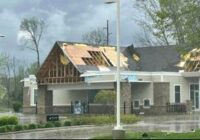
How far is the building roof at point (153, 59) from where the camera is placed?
221ft

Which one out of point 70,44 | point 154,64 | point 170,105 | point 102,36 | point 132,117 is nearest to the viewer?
point 132,117

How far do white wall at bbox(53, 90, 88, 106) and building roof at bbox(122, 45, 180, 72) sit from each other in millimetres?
6632

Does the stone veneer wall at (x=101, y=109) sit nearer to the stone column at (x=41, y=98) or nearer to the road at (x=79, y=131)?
the stone column at (x=41, y=98)

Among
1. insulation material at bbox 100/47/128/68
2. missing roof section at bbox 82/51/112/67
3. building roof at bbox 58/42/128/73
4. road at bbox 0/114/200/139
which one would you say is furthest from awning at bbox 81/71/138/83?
road at bbox 0/114/200/139

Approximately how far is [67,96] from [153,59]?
11.6m

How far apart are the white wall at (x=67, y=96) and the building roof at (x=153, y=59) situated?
6632mm

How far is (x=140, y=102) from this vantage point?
62.7 metres

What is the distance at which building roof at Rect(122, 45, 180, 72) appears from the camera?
6750cm

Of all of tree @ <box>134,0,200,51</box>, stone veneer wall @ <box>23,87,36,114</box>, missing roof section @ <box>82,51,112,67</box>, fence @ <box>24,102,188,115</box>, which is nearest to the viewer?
tree @ <box>134,0,200,51</box>

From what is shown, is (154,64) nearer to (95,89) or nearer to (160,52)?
(160,52)

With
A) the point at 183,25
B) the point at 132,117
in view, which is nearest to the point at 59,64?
the point at 132,117

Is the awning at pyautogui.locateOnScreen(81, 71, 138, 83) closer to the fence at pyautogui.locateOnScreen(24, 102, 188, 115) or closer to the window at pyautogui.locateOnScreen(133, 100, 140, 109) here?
the fence at pyautogui.locateOnScreen(24, 102, 188, 115)

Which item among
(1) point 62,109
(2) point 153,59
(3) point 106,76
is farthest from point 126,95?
(2) point 153,59

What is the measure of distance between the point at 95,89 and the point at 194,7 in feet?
119
